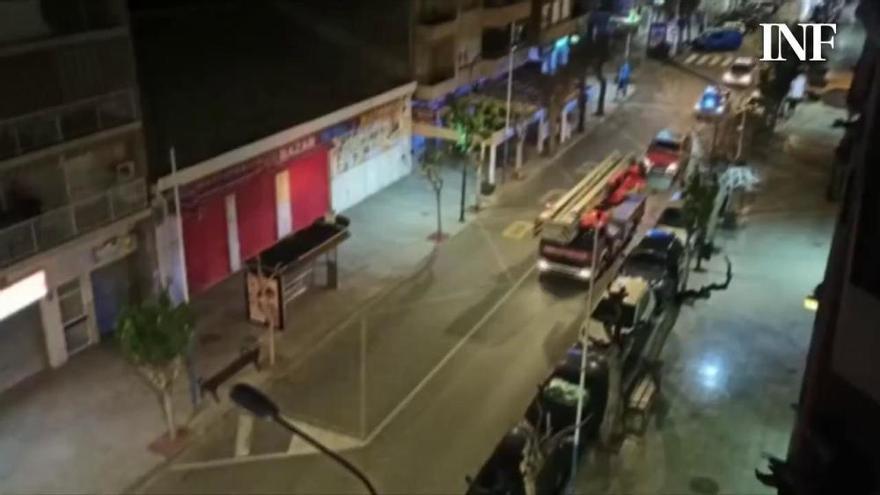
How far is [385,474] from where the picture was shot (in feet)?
A: 74.8

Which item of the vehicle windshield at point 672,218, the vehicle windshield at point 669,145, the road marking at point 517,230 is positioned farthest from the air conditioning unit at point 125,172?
the vehicle windshield at point 669,145

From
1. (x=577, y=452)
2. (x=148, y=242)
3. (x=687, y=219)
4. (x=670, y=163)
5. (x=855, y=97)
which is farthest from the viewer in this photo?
(x=670, y=163)

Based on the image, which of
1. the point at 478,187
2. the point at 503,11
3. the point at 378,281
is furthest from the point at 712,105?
the point at 378,281

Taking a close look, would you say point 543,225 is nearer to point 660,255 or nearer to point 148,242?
point 660,255

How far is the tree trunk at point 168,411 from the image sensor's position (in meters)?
22.6

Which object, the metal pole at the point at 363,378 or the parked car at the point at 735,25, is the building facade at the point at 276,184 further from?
the parked car at the point at 735,25

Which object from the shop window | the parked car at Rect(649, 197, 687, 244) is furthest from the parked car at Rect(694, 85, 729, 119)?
the shop window

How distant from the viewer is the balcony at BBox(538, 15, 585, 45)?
50.8m

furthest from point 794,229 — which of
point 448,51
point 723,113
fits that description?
point 448,51

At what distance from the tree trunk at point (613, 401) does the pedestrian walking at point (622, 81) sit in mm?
37685

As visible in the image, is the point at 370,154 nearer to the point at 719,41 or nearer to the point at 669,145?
the point at 669,145

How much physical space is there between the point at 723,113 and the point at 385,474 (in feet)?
116

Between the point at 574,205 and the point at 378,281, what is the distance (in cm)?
800

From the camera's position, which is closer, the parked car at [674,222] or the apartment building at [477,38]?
the parked car at [674,222]
